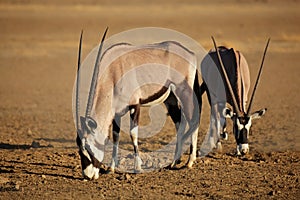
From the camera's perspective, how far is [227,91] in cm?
1010

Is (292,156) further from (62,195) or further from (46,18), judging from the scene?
(46,18)

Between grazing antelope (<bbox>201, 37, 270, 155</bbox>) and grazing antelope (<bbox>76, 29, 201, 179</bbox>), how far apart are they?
62cm

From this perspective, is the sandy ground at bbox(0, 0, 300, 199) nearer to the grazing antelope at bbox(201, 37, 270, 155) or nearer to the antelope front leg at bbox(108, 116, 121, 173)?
the antelope front leg at bbox(108, 116, 121, 173)

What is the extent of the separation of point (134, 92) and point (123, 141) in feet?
7.82

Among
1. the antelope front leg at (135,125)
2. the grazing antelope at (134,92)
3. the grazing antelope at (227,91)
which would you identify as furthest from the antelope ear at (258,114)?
the antelope front leg at (135,125)

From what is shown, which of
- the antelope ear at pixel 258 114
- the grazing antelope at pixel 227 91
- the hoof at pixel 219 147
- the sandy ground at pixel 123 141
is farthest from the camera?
the hoof at pixel 219 147

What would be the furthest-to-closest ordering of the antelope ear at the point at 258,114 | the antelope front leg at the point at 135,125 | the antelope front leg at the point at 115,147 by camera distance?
the antelope ear at the point at 258,114 → the antelope front leg at the point at 115,147 → the antelope front leg at the point at 135,125

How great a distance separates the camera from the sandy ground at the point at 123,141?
779 cm

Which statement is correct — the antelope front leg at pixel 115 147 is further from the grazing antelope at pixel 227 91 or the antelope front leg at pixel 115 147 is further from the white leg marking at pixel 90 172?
the grazing antelope at pixel 227 91

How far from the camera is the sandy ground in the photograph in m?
7.79

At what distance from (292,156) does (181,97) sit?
1.99 m

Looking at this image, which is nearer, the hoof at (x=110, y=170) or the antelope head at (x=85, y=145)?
the antelope head at (x=85, y=145)

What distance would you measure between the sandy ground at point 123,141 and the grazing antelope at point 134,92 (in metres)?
0.51

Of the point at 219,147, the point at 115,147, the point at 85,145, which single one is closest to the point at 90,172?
the point at 85,145
